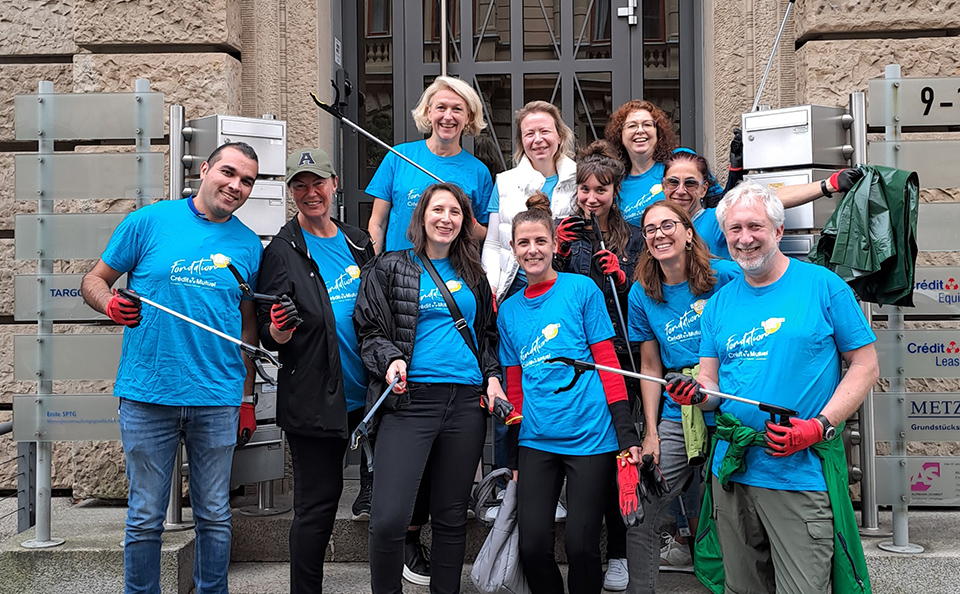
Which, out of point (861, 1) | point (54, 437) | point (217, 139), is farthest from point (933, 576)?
point (54, 437)

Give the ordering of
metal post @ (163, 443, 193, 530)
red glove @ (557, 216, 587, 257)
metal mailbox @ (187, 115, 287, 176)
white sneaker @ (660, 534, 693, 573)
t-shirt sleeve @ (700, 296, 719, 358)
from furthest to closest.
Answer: metal mailbox @ (187, 115, 287, 176), metal post @ (163, 443, 193, 530), white sneaker @ (660, 534, 693, 573), red glove @ (557, 216, 587, 257), t-shirt sleeve @ (700, 296, 719, 358)

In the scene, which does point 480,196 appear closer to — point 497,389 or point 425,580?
point 497,389

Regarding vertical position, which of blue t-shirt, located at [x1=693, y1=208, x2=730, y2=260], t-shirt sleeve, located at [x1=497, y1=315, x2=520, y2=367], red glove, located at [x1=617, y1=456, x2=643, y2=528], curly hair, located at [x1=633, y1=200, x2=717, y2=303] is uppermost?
blue t-shirt, located at [x1=693, y1=208, x2=730, y2=260]

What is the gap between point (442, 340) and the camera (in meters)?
3.61

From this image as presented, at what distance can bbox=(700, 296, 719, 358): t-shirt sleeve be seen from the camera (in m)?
3.16

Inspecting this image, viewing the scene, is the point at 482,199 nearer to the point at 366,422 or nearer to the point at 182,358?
the point at 366,422

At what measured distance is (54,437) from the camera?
14.9ft

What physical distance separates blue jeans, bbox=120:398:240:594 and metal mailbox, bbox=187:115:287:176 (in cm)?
152

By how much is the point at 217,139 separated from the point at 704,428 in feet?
9.28

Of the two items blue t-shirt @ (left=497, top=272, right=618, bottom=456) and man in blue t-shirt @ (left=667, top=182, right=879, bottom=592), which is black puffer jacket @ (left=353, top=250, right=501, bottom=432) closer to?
blue t-shirt @ (left=497, top=272, right=618, bottom=456)

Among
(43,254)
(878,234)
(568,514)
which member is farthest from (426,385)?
(43,254)

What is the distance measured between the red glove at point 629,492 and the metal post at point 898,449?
1554 mm

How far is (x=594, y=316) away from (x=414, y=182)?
4.40 feet

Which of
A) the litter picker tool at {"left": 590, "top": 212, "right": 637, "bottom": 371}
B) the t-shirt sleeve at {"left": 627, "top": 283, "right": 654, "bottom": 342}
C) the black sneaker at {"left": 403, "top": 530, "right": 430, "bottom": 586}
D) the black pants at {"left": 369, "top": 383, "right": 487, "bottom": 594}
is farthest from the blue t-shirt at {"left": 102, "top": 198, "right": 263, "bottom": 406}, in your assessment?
the t-shirt sleeve at {"left": 627, "top": 283, "right": 654, "bottom": 342}
